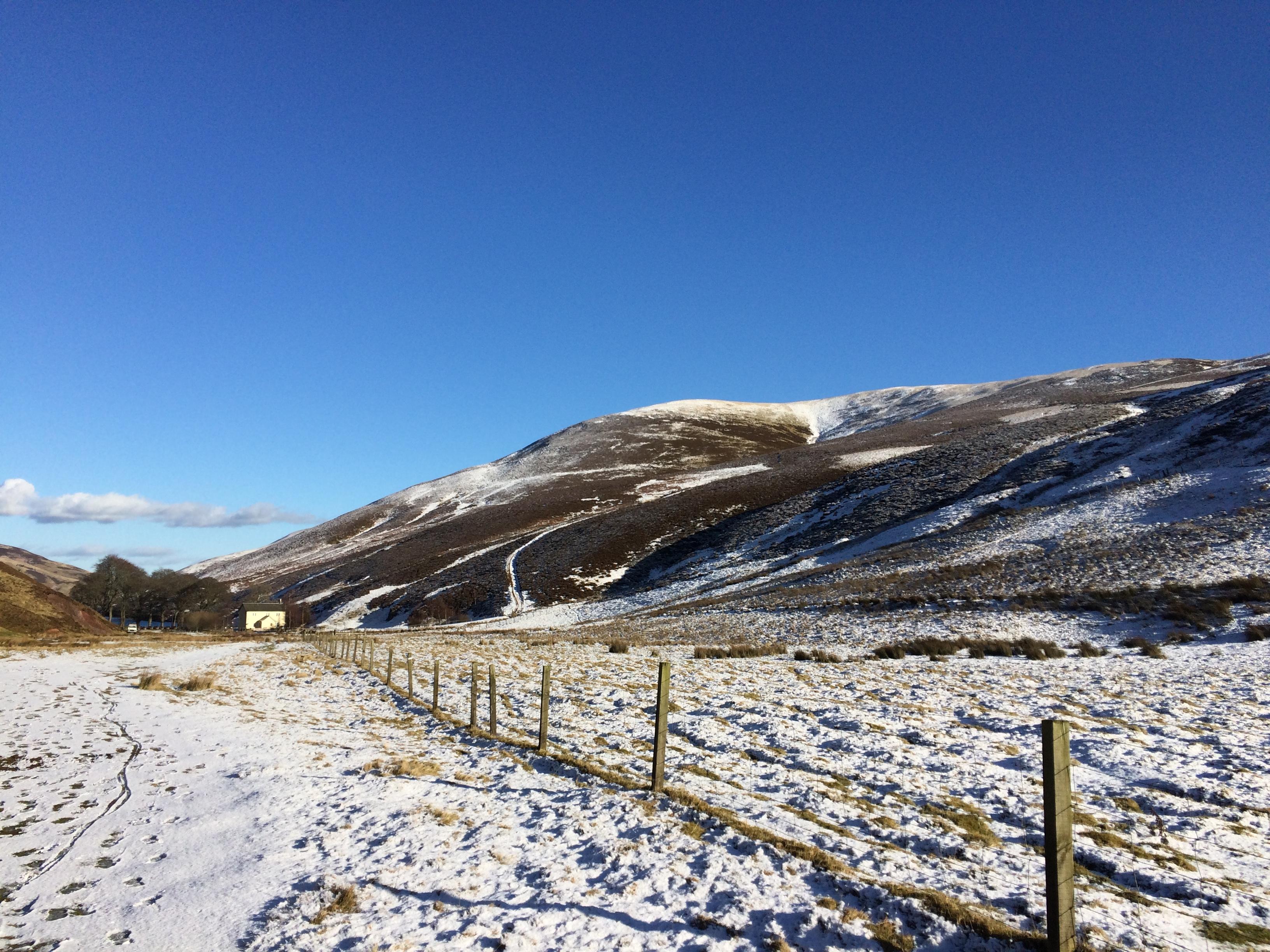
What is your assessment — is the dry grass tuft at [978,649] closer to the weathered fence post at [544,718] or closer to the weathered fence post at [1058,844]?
the weathered fence post at [544,718]

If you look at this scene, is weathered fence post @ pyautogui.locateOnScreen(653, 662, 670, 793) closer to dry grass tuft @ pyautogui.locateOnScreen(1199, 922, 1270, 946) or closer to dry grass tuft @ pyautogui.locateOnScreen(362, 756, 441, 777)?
dry grass tuft @ pyautogui.locateOnScreen(362, 756, 441, 777)

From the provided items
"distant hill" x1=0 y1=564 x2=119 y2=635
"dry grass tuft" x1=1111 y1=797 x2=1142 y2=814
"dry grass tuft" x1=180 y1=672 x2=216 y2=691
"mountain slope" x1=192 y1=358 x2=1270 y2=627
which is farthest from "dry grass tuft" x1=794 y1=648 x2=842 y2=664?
"distant hill" x1=0 y1=564 x2=119 y2=635

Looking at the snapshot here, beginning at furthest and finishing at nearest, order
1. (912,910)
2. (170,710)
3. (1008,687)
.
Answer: (170,710)
(1008,687)
(912,910)

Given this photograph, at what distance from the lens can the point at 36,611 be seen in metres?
41.9

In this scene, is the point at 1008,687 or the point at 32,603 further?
the point at 32,603

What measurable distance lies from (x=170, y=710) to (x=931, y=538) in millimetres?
42207

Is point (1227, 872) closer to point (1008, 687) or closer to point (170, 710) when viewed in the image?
point (1008, 687)

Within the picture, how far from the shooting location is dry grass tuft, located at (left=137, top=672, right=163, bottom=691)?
63.3 ft

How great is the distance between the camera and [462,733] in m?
12.6

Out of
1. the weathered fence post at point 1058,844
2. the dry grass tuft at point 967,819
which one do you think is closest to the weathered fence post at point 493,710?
the dry grass tuft at point 967,819

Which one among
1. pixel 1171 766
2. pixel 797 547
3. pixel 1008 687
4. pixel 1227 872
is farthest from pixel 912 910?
pixel 797 547

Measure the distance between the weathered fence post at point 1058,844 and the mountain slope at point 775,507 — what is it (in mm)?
31831

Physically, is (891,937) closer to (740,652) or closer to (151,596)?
(740,652)

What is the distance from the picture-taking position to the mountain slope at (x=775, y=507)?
48.9m
